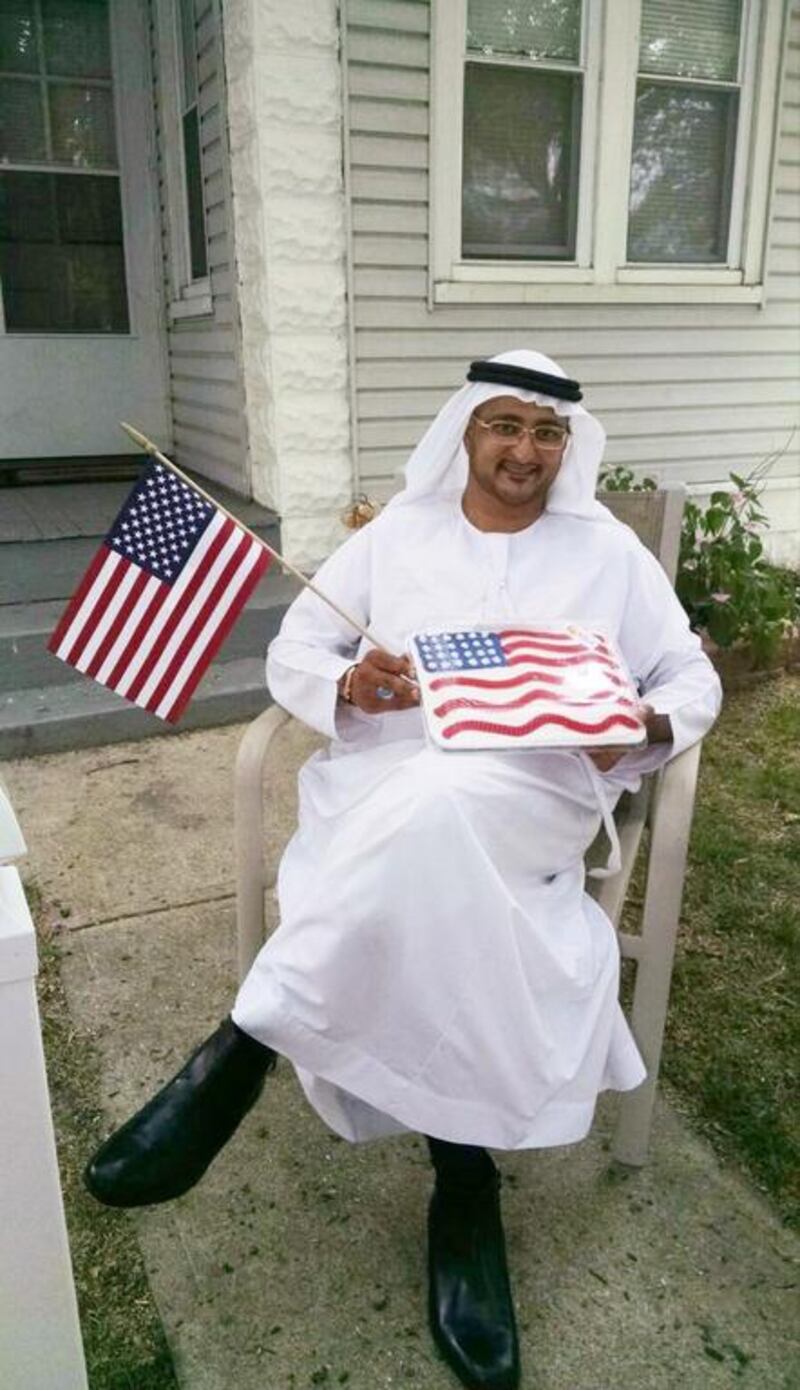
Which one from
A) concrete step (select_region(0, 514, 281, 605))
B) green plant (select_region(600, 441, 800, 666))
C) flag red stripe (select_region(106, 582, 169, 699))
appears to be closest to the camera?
flag red stripe (select_region(106, 582, 169, 699))

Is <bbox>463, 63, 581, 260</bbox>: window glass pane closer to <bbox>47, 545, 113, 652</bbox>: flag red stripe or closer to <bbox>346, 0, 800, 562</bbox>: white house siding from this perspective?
<bbox>346, 0, 800, 562</bbox>: white house siding

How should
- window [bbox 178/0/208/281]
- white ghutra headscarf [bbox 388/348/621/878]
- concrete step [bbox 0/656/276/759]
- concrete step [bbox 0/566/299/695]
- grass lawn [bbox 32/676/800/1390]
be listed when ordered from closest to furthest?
grass lawn [bbox 32/676/800/1390]
white ghutra headscarf [bbox 388/348/621/878]
concrete step [bbox 0/656/276/759]
concrete step [bbox 0/566/299/695]
window [bbox 178/0/208/281]

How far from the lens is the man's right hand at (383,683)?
1.82m

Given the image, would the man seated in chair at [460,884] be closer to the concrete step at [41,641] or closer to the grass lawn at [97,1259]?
the grass lawn at [97,1259]

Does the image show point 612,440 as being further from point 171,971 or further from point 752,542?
point 171,971

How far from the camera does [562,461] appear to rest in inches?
81.0

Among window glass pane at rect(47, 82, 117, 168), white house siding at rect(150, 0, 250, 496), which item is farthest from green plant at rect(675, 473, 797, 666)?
window glass pane at rect(47, 82, 117, 168)

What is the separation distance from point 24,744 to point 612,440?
3.30m

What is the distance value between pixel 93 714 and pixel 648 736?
92.4 inches

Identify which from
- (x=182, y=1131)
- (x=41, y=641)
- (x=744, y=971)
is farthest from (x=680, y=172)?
(x=182, y=1131)

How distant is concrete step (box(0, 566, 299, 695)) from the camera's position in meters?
3.76

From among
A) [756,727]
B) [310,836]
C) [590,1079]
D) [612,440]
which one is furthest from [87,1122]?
[612,440]

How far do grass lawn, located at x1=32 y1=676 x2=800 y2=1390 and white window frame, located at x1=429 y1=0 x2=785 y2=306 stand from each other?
2591 millimetres

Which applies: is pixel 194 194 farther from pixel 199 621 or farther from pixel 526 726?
pixel 526 726
